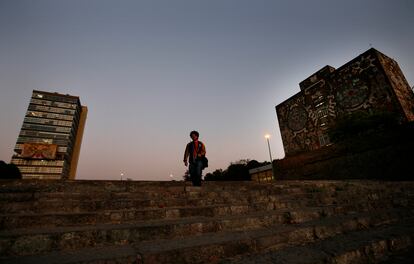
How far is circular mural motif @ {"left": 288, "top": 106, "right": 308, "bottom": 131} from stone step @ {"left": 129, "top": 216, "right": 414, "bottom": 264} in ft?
67.9

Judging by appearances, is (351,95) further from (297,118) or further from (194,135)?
(194,135)

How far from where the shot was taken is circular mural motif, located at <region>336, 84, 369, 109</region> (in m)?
16.5

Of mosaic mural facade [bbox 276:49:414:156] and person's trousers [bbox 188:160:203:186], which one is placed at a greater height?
mosaic mural facade [bbox 276:49:414:156]

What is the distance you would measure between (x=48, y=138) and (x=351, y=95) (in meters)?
82.0

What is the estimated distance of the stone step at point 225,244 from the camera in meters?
1.58

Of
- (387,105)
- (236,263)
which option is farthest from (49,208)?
(387,105)

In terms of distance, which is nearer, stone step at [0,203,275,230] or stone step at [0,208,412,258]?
stone step at [0,208,412,258]

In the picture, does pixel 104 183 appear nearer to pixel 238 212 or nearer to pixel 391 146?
pixel 238 212

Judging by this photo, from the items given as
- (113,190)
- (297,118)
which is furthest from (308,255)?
(297,118)

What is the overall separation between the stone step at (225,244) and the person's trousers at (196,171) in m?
3.04

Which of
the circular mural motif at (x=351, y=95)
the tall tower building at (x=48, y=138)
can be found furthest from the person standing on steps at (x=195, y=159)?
the tall tower building at (x=48, y=138)

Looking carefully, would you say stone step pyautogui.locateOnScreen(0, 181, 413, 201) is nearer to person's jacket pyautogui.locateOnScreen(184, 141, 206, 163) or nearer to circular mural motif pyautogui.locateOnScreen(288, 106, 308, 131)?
person's jacket pyautogui.locateOnScreen(184, 141, 206, 163)

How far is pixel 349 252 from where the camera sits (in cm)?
178

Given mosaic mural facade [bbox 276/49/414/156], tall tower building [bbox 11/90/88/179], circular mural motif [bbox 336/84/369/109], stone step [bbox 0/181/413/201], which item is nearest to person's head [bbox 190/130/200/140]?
stone step [bbox 0/181/413/201]
